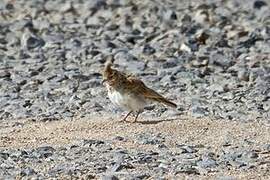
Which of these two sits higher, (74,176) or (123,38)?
(74,176)

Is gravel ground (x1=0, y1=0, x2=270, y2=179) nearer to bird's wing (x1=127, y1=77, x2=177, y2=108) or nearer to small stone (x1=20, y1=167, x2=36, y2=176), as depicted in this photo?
small stone (x1=20, y1=167, x2=36, y2=176)

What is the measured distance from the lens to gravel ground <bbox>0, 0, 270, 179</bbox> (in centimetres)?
1113

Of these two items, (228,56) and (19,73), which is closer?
(19,73)

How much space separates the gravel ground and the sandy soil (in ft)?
0.07

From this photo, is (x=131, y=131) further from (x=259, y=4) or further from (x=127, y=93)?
(x=259, y=4)

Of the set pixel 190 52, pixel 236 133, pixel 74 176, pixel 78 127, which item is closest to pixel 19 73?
pixel 190 52

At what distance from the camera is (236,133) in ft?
40.9

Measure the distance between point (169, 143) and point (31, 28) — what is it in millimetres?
9100

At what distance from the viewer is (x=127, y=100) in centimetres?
1331

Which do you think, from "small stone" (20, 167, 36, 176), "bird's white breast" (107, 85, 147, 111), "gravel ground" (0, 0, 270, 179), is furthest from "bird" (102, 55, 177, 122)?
"small stone" (20, 167, 36, 176)

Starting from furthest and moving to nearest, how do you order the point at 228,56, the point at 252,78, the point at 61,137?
the point at 228,56 → the point at 252,78 → the point at 61,137

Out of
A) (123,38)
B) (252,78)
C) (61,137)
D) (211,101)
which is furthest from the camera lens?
(123,38)

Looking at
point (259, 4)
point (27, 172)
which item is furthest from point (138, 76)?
point (259, 4)

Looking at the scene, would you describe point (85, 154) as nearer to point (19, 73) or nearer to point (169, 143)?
point (169, 143)
